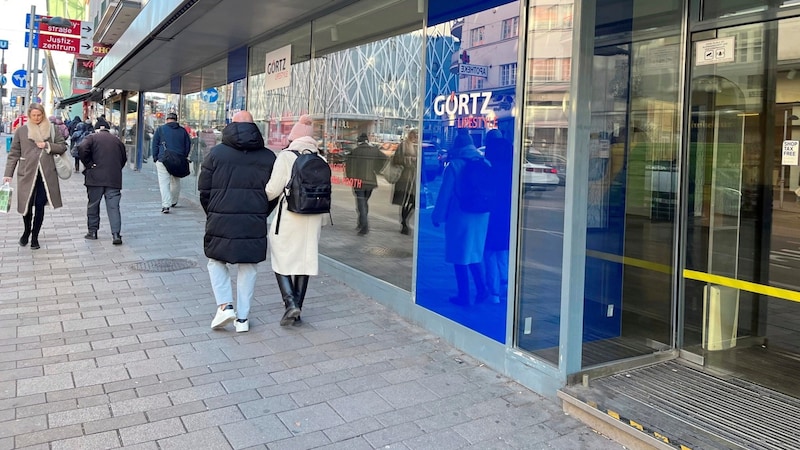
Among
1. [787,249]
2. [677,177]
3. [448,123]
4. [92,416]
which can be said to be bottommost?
[92,416]

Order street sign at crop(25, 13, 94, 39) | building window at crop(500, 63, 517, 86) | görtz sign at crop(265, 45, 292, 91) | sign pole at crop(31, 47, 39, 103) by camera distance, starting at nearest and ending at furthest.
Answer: building window at crop(500, 63, 517, 86), görtz sign at crop(265, 45, 292, 91), sign pole at crop(31, 47, 39, 103), street sign at crop(25, 13, 94, 39)

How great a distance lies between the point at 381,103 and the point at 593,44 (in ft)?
9.53

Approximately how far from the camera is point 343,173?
283 inches

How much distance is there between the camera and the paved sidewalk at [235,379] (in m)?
3.35

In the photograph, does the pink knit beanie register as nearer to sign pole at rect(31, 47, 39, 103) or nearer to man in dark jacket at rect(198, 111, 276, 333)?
man in dark jacket at rect(198, 111, 276, 333)

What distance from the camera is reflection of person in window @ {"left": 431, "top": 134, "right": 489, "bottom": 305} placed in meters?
4.53

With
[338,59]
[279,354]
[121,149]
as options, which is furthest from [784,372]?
[121,149]

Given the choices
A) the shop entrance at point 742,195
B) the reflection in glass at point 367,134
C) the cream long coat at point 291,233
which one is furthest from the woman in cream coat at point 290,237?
the shop entrance at point 742,195

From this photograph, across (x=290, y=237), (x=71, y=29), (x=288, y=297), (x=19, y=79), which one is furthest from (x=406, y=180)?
(x=19, y=79)

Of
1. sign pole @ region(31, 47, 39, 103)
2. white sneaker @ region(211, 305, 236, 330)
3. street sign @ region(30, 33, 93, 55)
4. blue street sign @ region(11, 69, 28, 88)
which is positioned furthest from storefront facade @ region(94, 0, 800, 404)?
blue street sign @ region(11, 69, 28, 88)

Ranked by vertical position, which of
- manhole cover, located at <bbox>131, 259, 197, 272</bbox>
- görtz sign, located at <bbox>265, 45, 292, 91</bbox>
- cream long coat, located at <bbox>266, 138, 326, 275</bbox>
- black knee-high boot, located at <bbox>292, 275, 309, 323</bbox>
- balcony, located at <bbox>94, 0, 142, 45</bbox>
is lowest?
manhole cover, located at <bbox>131, 259, 197, 272</bbox>

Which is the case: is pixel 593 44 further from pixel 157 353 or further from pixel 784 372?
pixel 157 353

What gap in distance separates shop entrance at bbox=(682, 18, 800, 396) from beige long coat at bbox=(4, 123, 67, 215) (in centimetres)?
737

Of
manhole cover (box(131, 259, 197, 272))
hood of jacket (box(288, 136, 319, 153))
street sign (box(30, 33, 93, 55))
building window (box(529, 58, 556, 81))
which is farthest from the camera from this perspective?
street sign (box(30, 33, 93, 55))
